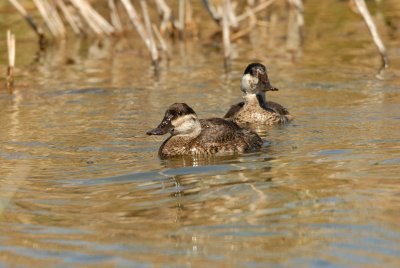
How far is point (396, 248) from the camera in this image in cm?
668

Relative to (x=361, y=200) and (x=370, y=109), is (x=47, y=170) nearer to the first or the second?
(x=361, y=200)

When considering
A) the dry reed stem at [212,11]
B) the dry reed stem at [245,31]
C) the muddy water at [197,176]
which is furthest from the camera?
the dry reed stem at [245,31]

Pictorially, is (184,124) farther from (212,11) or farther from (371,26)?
(212,11)

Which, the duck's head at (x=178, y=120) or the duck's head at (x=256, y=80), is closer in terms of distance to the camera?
the duck's head at (x=178, y=120)

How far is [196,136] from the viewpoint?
11164 mm

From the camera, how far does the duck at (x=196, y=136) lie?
1091 centimetres

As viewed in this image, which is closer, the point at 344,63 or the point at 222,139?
the point at 222,139

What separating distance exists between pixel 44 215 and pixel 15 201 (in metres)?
0.70

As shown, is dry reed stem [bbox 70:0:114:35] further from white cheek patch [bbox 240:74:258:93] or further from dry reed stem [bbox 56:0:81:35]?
white cheek patch [bbox 240:74:258:93]

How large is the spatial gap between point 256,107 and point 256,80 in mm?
534

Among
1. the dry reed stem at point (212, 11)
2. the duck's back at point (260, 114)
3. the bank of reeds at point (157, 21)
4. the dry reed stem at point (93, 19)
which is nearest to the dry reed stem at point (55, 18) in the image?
the bank of reeds at point (157, 21)

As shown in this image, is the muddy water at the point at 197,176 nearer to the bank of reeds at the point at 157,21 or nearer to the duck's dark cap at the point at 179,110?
the duck's dark cap at the point at 179,110

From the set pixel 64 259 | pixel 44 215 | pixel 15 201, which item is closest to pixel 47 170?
pixel 15 201

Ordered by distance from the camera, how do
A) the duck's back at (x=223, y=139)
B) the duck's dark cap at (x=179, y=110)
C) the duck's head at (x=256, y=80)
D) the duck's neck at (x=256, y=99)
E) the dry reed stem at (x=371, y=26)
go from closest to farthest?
1. the duck's back at (x=223, y=139)
2. the duck's dark cap at (x=179, y=110)
3. the duck's neck at (x=256, y=99)
4. the duck's head at (x=256, y=80)
5. the dry reed stem at (x=371, y=26)
